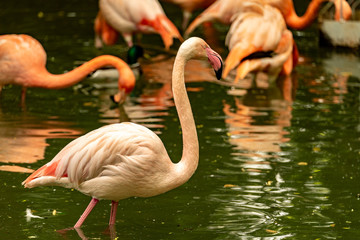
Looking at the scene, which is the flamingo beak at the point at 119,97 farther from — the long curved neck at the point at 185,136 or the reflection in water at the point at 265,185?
the long curved neck at the point at 185,136

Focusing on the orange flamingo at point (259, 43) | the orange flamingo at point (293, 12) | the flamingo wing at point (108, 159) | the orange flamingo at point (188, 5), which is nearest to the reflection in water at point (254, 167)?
the orange flamingo at point (259, 43)

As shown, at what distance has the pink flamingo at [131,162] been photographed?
5.14 metres

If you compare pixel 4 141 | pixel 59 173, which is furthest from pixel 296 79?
pixel 59 173

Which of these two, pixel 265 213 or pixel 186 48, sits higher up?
pixel 186 48

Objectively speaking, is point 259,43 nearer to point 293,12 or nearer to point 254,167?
point 293,12

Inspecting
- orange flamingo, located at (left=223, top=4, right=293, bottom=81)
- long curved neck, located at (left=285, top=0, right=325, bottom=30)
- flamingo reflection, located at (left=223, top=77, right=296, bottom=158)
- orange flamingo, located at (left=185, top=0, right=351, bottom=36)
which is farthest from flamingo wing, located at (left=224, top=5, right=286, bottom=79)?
long curved neck, located at (left=285, top=0, right=325, bottom=30)

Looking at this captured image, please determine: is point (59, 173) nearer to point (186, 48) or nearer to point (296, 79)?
point (186, 48)

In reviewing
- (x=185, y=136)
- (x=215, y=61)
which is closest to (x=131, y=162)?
(x=185, y=136)

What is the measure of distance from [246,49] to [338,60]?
2.56 metres

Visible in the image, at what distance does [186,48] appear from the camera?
5.18 metres

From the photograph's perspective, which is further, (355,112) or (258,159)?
(355,112)

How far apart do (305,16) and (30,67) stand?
14.7 ft

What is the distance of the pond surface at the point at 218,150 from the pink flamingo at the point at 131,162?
1.09ft

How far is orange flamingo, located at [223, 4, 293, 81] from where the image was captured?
9625 millimetres
